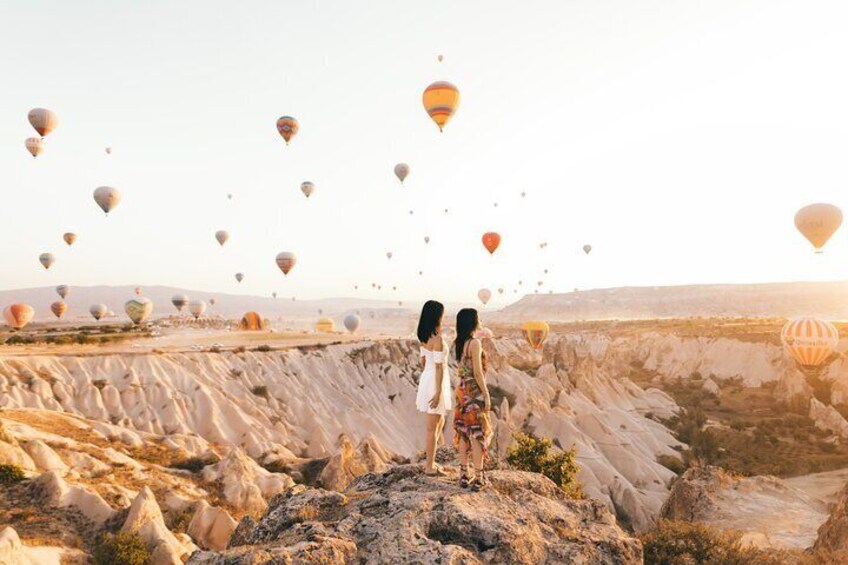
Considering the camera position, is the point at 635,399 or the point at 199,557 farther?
the point at 635,399

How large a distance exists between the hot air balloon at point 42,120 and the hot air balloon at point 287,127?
66.1ft

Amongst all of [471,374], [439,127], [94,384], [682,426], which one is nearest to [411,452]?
[94,384]

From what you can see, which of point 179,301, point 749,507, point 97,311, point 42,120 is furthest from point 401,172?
point 97,311

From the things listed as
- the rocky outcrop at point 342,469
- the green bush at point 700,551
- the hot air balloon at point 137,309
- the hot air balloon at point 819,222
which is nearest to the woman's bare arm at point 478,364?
the green bush at point 700,551

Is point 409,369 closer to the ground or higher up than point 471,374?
closer to the ground

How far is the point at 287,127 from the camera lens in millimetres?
44312

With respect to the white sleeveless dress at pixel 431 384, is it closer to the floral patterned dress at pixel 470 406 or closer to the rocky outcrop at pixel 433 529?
the floral patterned dress at pixel 470 406

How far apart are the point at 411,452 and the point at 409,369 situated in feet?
45.2

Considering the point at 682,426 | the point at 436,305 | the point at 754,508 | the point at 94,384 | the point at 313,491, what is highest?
the point at 436,305

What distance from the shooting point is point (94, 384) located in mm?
29828

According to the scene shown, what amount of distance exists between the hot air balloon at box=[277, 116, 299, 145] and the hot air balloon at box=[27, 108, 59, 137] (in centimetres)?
2015

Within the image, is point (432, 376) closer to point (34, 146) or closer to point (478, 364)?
point (478, 364)

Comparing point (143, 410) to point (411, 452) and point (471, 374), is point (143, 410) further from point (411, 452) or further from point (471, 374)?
point (471, 374)

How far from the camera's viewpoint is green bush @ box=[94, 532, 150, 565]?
12.4 meters
